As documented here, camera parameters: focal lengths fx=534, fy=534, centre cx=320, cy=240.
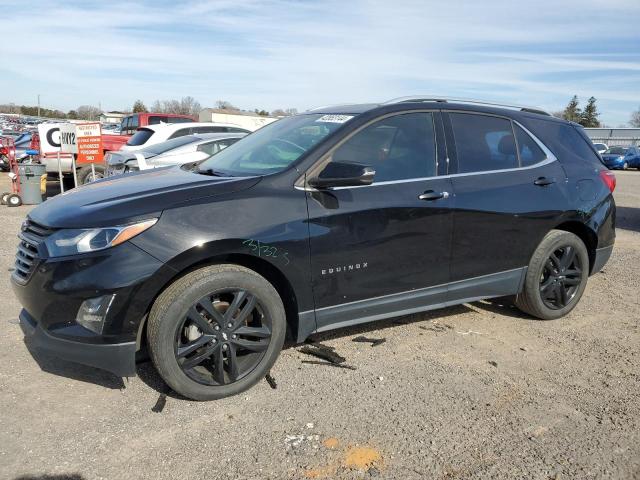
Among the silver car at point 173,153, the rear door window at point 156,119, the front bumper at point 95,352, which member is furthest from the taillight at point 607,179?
the rear door window at point 156,119

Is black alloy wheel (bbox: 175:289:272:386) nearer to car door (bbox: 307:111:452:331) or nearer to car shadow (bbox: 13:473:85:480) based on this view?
car door (bbox: 307:111:452:331)

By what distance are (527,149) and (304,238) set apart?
90.1 inches

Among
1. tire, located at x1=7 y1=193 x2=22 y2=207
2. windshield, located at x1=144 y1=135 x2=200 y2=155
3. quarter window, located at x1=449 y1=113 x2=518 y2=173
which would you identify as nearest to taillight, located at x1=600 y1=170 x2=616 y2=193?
quarter window, located at x1=449 y1=113 x2=518 y2=173

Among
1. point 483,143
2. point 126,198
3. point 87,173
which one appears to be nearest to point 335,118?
point 483,143

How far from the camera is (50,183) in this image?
602 inches

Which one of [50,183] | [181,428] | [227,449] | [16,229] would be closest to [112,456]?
[181,428]

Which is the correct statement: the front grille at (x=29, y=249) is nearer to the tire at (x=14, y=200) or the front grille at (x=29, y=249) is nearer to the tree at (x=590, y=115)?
the tire at (x=14, y=200)

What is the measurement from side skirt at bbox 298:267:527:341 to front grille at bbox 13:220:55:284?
1.60 meters

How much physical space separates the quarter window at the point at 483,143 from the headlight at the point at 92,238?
2.39 m

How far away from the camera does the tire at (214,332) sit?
303 centimetres

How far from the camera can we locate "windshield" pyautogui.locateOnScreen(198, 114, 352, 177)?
12.1ft

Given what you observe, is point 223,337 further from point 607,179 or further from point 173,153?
point 173,153

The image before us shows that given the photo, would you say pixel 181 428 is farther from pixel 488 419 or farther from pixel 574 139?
pixel 574 139

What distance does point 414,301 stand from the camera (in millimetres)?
3895
